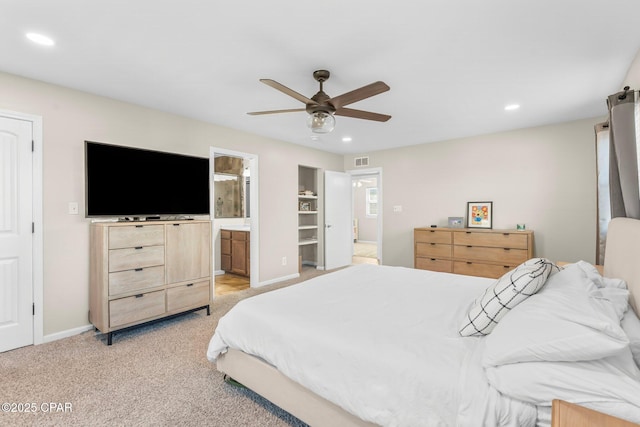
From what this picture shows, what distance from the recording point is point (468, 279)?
2.53m

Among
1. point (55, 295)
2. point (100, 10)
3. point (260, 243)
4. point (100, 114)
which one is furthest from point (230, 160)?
point (100, 10)

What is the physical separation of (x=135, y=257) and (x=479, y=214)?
4683mm

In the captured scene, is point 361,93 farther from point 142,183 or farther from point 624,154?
point 142,183

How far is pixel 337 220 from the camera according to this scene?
6094 mm

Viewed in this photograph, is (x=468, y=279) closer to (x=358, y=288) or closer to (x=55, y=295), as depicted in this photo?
(x=358, y=288)

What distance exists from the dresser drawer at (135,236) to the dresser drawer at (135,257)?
0.16 ft

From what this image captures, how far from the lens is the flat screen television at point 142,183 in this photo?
9.36 ft

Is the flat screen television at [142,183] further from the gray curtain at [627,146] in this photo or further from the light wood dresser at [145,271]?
the gray curtain at [627,146]

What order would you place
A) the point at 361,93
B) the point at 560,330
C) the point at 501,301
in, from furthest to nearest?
the point at 361,93 → the point at 501,301 → the point at 560,330

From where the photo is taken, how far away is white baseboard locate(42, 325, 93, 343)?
2.76 m

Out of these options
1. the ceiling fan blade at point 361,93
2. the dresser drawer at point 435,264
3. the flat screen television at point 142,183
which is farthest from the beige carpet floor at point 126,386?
the dresser drawer at point 435,264

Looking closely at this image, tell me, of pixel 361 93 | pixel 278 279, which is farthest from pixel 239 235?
pixel 361 93

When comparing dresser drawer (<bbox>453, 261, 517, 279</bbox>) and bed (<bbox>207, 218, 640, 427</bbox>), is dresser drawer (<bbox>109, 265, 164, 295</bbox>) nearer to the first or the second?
bed (<bbox>207, 218, 640, 427</bbox>)

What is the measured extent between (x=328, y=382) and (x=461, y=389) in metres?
0.59
